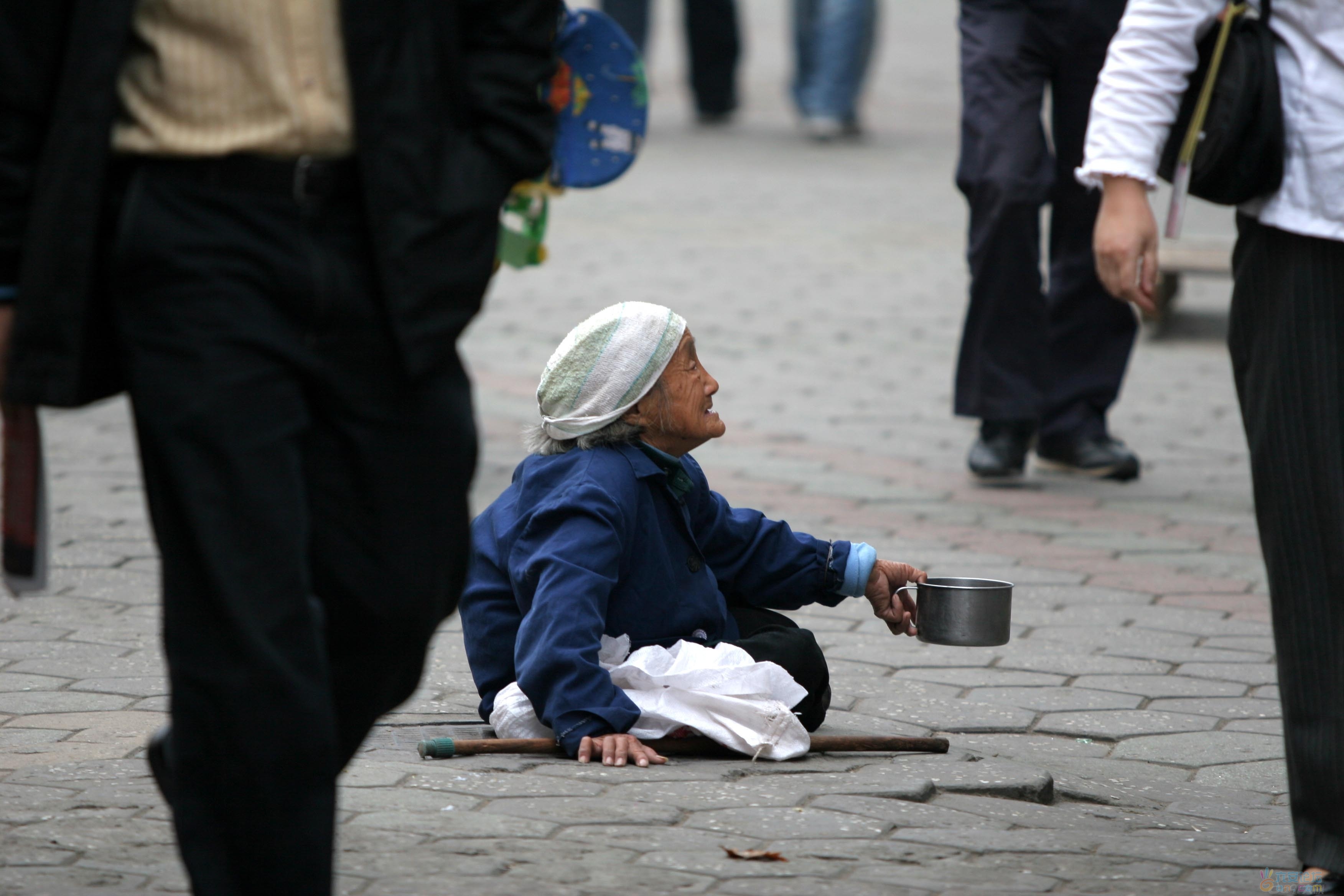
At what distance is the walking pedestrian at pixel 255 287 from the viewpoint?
218 centimetres

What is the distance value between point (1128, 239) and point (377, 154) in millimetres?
1128

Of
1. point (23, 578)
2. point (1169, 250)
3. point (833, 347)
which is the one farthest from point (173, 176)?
point (1169, 250)

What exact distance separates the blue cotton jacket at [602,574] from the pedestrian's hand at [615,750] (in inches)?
0.7

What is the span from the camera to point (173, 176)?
7.31 ft

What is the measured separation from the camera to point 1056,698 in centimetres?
404

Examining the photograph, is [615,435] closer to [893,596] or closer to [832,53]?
[893,596]

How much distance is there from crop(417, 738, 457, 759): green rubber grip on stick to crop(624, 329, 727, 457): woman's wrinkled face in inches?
25.8

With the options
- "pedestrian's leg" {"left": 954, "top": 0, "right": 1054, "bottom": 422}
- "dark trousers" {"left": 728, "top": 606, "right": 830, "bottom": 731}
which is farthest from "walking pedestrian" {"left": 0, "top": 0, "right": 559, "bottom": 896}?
"pedestrian's leg" {"left": 954, "top": 0, "right": 1054, "bottom": 422}

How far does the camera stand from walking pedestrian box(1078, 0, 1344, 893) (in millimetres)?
2715

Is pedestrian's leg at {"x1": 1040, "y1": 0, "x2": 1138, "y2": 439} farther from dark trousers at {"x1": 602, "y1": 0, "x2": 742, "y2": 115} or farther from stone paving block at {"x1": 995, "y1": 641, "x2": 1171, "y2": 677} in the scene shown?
dark trousers at {"x1": 602, "y1": 0, "x2": 742, "y2": 115}

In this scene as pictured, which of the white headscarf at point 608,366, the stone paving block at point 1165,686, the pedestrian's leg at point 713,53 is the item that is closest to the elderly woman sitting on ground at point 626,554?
the white headscarf at point 608,366

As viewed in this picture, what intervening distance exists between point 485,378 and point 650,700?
422 cm

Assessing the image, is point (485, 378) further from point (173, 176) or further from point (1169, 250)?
point (173, 176)

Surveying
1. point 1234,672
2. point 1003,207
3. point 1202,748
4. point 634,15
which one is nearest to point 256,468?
point 1202,748
